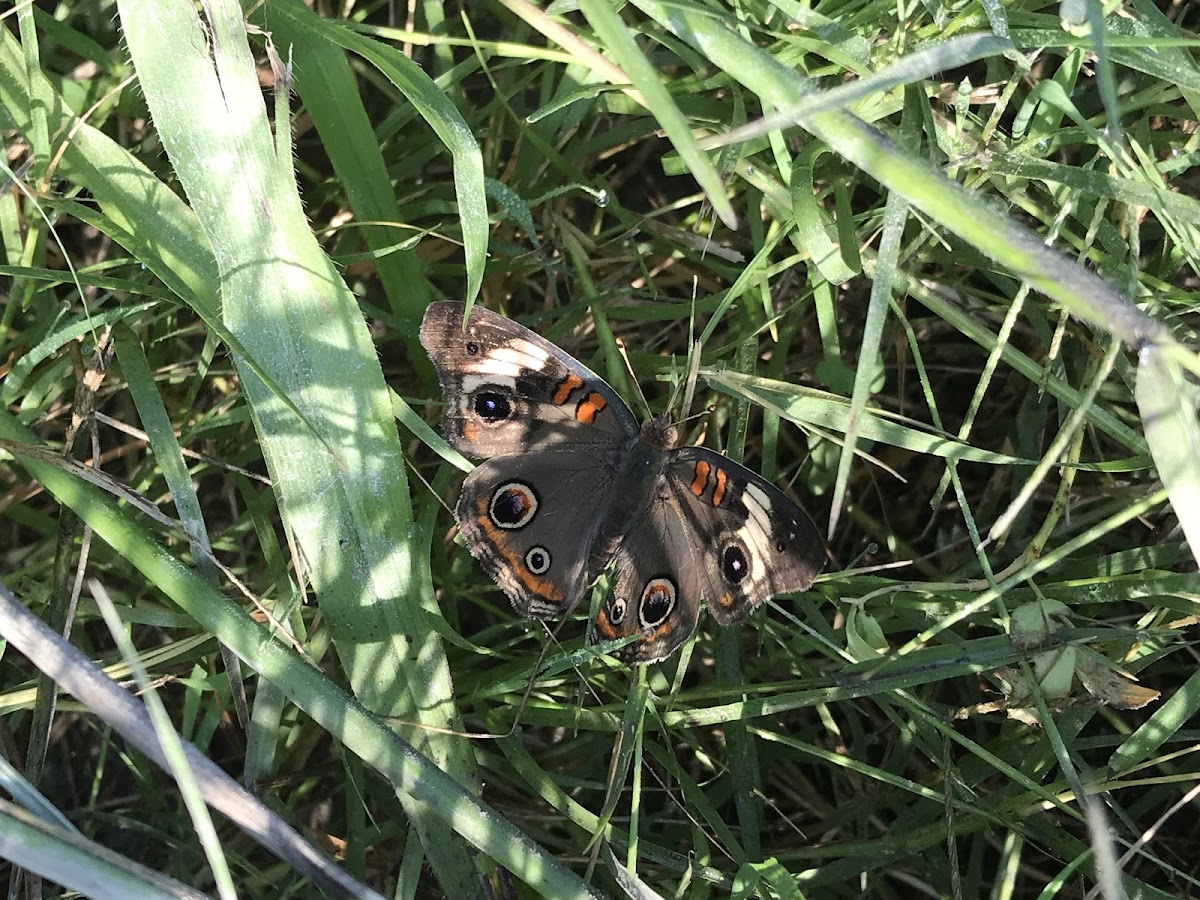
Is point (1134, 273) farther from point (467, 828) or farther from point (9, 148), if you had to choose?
point (9, 148)

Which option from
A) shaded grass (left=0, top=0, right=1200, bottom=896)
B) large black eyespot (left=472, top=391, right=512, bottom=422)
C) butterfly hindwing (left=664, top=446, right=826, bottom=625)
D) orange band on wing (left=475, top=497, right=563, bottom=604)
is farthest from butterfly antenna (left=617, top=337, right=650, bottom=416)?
orange band on wing (left=475, top=497, right=563, bottom=604)

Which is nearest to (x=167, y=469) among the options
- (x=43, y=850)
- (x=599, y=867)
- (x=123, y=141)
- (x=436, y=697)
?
(x=436, y=697)

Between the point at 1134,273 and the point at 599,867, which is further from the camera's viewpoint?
Result: the point at 599,867

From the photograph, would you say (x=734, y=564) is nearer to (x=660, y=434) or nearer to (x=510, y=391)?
(x=660, y=434)

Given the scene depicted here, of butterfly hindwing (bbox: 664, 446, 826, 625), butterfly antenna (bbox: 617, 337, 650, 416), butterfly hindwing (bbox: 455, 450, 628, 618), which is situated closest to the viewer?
butterfly hindwing (bbox: 664, 446, 826, 625)

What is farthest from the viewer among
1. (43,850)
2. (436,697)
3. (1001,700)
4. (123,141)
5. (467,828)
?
(123,141)

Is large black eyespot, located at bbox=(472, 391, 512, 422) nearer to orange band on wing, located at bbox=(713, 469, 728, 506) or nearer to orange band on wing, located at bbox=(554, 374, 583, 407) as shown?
orange band on wing, located at bbox=(554, 374, 583, 407)

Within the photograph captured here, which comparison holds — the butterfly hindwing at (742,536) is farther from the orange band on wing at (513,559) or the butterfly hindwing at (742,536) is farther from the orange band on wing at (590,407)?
the orange band on wing at (513,559)
